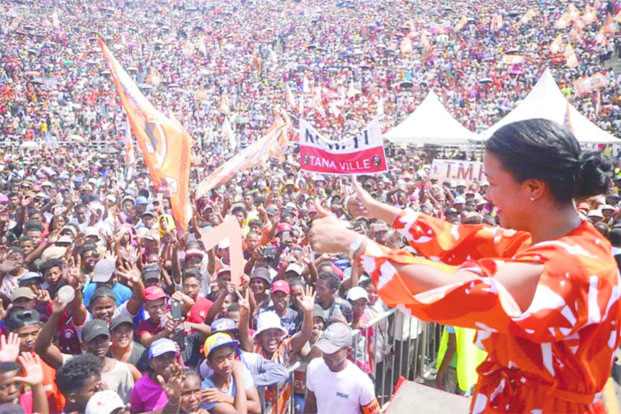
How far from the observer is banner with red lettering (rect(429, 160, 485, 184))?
1118cm

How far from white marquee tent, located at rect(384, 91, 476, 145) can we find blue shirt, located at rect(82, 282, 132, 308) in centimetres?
1021

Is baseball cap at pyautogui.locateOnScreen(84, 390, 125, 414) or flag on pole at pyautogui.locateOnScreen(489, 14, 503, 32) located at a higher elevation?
flag on pole at pyautogui.locateOnScreen(489, 14, 503, 32)

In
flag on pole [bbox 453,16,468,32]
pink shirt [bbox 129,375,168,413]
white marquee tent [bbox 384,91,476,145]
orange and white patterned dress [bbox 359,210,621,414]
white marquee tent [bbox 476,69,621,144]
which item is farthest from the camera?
flag on pole [bbox 453,16,468,32]

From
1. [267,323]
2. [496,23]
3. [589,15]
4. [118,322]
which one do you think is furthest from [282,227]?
[496,23]

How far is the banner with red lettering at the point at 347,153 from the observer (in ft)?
20.9

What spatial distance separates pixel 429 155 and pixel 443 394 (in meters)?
14.2

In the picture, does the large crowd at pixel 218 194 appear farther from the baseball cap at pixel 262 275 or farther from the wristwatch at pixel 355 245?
the wristwatch at pixel 355 245

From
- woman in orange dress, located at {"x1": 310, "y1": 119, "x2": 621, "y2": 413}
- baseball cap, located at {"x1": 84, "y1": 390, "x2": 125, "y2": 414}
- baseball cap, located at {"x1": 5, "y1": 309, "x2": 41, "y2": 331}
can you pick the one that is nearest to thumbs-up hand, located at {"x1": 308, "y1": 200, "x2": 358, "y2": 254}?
woman in orange dress, located at {"x1": 310, "y1": 119, "x2": 621, "y2": 413}

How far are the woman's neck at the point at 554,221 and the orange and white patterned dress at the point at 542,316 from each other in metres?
0.03

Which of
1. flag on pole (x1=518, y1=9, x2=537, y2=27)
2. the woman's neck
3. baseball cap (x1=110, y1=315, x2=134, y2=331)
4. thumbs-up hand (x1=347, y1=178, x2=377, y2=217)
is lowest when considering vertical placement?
baseball cap (x1=110, y1=315, x2=134, y2=331)

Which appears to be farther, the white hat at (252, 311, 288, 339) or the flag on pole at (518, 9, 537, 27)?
the flag on pole at (518, 9, 537, 27)

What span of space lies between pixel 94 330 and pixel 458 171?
30.6 feet

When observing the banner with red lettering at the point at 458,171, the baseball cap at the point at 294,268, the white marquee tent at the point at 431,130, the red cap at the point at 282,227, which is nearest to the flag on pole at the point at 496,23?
the white marquee tent at the point at 431,130

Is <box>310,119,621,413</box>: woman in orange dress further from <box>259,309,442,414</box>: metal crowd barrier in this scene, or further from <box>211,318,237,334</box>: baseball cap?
<box>211,318,237,334</box>: baseball cap
